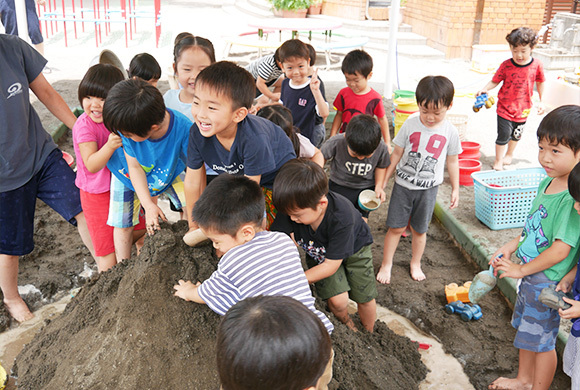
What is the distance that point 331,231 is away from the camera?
2631 millimetres

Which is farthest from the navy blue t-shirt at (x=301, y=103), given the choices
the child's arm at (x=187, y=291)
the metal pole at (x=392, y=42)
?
the metal pole at (x=392, y=42)

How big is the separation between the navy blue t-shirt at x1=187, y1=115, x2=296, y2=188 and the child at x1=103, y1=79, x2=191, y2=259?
0.87ft

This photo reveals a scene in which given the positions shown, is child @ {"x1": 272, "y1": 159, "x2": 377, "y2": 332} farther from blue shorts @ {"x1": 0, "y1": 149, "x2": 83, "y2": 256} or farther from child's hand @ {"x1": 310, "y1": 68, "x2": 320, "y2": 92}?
child's hand @ {"x1": 310, "y1": 68, "x2": 320, "y2": 92}

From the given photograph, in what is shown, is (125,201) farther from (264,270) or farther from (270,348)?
(270,348)

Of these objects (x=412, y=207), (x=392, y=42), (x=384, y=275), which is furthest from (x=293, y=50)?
(x=392, y=42)

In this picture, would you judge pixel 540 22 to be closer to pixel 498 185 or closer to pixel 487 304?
pixel 498 185

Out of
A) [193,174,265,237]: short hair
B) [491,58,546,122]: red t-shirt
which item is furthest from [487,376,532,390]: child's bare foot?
[491,58,546,122]: red t-shirt

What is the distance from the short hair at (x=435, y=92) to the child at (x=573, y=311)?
137 centimetres

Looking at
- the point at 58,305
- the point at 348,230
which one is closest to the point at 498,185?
the point at 348,230

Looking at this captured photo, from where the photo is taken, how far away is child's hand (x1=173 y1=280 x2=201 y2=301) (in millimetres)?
2373

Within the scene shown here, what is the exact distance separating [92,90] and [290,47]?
1660mm

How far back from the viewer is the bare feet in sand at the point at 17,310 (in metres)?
3.45

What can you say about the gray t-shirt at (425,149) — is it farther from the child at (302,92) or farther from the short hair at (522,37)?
the short hair at (522,37)

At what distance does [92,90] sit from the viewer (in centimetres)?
313
